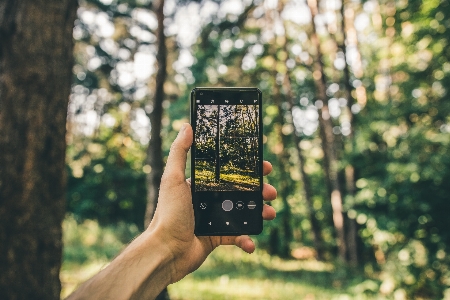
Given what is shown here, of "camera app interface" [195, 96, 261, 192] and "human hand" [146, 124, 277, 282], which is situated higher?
"camera app interface" [195, 96, 261, 192]

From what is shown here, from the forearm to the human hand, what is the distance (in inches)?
2.2

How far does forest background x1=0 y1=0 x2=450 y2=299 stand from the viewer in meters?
7.29

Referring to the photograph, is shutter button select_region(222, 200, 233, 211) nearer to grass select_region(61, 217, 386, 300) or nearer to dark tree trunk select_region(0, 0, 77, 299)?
dark tree trunk select_region(0, 0, 77, 299)

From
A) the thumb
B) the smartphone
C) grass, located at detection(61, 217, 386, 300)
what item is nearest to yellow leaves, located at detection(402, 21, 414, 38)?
grass, located at detection(61, 217, 386, 300)

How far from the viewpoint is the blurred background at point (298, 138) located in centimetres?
729

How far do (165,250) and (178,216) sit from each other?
0.66 feet

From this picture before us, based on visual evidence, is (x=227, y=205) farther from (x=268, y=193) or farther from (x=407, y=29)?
(x=407, y=29)

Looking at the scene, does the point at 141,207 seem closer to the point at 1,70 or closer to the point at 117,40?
the point at 117,40

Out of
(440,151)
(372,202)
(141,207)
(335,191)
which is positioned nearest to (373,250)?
(335,191)

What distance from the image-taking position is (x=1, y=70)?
2.88 m

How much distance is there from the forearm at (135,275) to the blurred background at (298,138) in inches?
168

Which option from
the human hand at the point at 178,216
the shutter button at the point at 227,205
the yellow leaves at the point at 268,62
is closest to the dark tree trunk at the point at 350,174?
the yellow leaves at the point at 268,62

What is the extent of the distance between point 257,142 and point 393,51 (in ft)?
31.1

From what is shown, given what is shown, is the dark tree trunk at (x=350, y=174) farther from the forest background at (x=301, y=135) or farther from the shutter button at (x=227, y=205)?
the shutter button at (x=227, y=205)
